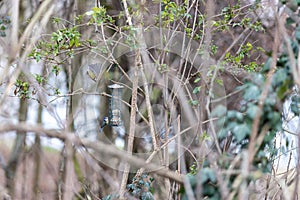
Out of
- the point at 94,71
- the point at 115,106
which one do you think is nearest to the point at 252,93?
the point at 115,106

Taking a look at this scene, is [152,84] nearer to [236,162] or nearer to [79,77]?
[79,77]

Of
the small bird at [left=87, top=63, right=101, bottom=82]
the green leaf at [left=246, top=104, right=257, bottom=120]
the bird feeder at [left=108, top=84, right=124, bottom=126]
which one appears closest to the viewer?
the green leaf at [left=246, top=104, right=257, bottom=120]

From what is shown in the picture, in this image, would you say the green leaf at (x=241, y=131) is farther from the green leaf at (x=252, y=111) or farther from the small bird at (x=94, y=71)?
the small bird at (x=94, y=71)

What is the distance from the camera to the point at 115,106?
3.23 meters

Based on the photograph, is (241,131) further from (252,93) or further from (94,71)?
(94,71)

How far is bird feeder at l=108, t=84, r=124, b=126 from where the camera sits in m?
3.16

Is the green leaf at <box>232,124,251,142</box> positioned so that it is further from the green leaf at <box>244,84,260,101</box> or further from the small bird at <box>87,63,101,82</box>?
the small bird at <box>87,63,101,82</box>

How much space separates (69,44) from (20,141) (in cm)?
76

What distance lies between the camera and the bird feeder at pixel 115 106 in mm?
3158

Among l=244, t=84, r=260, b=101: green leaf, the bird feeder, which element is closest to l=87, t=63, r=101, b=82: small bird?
the bird feeder

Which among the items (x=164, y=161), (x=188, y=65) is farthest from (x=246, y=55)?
(x=164, y=161)

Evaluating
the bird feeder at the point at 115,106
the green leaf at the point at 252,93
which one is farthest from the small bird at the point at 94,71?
the green leaf at the point at 252,93

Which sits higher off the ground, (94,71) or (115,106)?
A: (94,71)

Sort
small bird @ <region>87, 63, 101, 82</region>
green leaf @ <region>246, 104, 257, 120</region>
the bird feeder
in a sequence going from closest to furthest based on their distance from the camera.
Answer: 1. green leaf @ <region>246, 104, 257, 120</region>
2. the bird feeder
3. small bird @ <region>87, 63, 101, 82</region>
